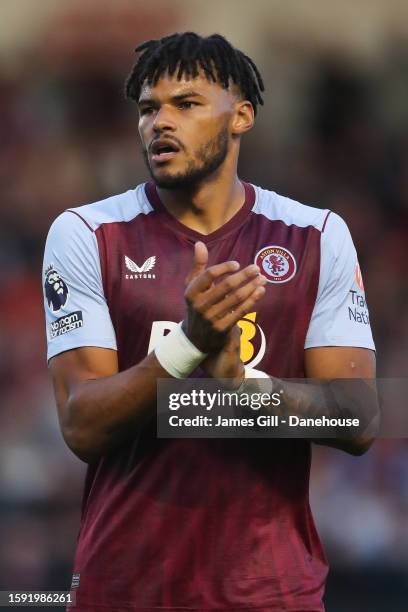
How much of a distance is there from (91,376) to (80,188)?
6424 millimetres

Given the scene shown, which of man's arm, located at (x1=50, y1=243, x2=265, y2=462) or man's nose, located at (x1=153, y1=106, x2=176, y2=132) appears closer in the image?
man's arm, located at (x1=50, y1=243, x2=265, y2=462)

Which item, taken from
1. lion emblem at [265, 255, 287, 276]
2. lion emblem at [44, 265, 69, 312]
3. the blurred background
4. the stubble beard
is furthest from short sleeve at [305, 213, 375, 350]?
the blurred background

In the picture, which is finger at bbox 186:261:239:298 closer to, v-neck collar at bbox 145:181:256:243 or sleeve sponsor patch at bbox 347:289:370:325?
v-neck collar at bbox 145:181:256:243

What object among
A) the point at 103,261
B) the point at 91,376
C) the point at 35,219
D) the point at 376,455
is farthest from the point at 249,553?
the point at 35,219

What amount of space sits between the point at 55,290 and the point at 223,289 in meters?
0.86

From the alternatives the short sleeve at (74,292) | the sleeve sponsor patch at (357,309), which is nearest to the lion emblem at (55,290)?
the short sleeve at (74,292)

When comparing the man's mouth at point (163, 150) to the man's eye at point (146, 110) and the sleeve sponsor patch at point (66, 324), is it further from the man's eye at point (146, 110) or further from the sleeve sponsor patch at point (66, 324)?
the sleeve sponsor patch at point (66, 324)

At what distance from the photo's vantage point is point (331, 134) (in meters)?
10.7

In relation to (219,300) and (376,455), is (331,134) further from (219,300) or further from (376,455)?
(219,300)

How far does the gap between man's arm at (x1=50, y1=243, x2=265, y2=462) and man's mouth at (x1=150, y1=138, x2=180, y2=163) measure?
63 cm

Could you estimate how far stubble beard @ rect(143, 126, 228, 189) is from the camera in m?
4.00

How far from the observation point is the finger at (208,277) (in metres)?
3.33

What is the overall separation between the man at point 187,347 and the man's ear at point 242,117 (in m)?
0.01

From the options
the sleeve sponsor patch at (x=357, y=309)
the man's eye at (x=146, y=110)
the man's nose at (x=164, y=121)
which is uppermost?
the man's eye at (x=146, y=110)
